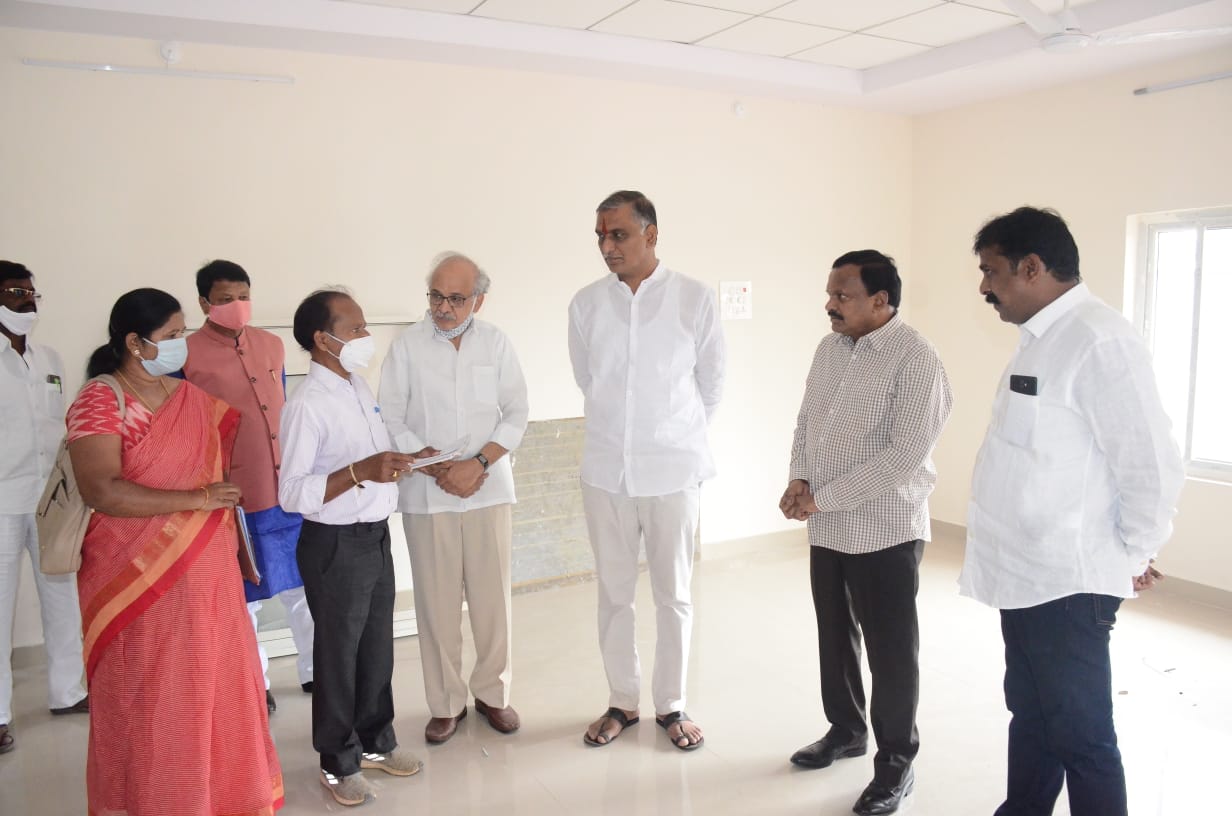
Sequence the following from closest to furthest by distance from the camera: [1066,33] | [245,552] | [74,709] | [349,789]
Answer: [245,552] → [349,789] → [74,709] → [1066,33]

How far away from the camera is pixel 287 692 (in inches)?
146

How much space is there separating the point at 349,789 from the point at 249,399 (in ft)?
4.54

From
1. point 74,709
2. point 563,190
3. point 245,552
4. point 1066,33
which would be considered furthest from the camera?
point 563,190

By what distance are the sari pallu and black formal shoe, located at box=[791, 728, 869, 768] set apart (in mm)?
1764

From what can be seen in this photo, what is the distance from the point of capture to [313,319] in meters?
2.66

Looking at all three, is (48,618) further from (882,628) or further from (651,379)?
(882,628)

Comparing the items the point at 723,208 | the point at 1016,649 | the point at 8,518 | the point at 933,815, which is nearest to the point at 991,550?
the point at 1016,649

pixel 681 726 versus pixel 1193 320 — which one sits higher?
pixel 1193 320

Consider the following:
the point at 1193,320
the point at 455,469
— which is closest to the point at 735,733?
the point at 455,469

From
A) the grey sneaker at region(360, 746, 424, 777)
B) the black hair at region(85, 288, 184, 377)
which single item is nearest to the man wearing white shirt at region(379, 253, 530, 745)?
the grey sneaker at region(360, 746, 424, 777)

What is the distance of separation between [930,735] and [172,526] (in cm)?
258

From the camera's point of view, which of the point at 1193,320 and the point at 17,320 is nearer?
the point at 17,320

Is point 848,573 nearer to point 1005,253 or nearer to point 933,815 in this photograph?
point 933,815

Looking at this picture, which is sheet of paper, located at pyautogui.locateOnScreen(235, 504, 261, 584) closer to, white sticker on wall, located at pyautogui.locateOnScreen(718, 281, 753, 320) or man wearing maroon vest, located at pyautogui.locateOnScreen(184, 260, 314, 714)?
man wearing maroon vest, located at pyautogui.locateOnScreen(184, 260, 314, 714)
